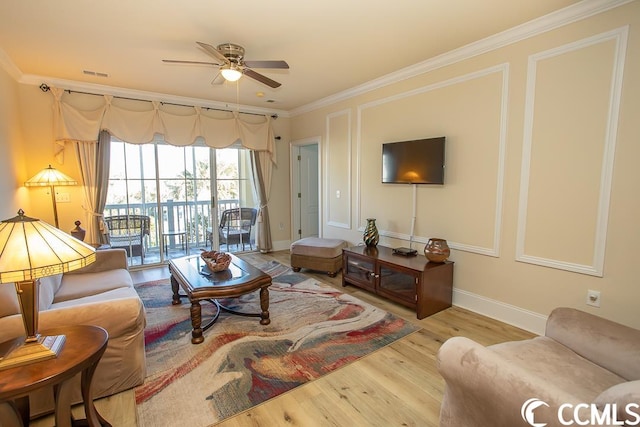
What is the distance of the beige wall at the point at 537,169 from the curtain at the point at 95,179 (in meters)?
4.08

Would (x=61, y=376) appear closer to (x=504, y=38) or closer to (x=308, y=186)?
(x=504, y=38)

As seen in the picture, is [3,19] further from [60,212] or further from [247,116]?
[247,116]

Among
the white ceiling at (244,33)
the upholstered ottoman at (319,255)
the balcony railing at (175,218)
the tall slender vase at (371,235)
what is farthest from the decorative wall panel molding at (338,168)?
the balcony railing at (175,218)

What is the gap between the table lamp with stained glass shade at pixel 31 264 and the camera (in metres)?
1.33

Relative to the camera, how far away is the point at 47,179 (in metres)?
3.73

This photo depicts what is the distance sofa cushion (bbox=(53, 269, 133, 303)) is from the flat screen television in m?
3.07

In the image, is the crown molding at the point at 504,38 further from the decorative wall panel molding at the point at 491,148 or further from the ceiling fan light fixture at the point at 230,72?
the ceiling fan light fixture at the point at 230,72

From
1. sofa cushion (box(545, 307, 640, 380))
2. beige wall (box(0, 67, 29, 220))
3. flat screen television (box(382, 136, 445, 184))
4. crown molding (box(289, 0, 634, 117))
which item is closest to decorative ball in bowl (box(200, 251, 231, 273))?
beige wall (box(0, 67, 29, 220))

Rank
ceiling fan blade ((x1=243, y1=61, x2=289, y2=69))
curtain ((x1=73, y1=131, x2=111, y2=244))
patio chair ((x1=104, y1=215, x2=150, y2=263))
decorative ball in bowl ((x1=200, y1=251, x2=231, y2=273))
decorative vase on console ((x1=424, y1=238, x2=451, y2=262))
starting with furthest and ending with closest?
1. patio chair ((x1=104, y1=215, x2=150, y2=263))
2. curtain ((x1=73, y1=131, x2=111, y2=244))
3. decorative vase on console ((x1=424, y1=238, x2=451, y2=262))
4. decorative ball in bowl ((x1=200, y1=251, x2=231, y2=273))
5. ceiling fan blade ((x1=243, y1=61, x2=289, y2=69))

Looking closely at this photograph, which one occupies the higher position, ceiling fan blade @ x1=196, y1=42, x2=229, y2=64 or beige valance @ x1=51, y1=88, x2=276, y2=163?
ceiling fan blade @ x1=196, y1=42, x2=229, y2=64

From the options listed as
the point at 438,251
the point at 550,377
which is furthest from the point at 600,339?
the point at 438,251

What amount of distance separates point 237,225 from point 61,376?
4.58 m

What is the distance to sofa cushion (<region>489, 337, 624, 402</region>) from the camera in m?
1.43

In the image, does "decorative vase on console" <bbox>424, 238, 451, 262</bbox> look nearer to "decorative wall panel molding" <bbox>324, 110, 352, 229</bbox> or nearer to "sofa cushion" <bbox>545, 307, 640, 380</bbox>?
"sofa cushion" <bbox>545, 307, 640, 380</bbox>
